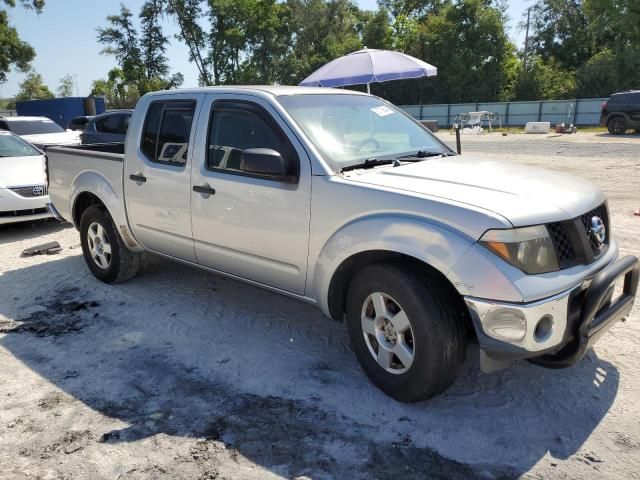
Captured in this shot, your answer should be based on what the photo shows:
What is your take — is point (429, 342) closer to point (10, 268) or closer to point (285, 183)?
point (285, 183)

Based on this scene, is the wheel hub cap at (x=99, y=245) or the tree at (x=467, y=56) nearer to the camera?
the wheel hub cap at (x=99, y=245)

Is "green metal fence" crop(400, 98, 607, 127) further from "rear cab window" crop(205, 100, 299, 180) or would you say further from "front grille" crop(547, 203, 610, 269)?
"front grille" crop(547, 203, 610, 269)

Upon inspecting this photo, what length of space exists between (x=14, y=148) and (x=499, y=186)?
8.51 m

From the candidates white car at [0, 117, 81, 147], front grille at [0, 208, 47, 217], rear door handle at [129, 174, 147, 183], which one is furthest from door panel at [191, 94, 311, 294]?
white car at [0, 117, 81, 147]

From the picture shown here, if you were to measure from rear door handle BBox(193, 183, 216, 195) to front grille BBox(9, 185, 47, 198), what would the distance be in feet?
15.4

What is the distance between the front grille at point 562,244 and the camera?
9.40 feet

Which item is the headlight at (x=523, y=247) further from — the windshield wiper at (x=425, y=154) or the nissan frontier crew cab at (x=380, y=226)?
the windshield wiper at (x=425, y=154)

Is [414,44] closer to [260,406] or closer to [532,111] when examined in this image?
[532,111]

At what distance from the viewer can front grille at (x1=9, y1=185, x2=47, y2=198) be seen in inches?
300

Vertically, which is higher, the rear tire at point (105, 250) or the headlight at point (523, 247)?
the headlight at point (523, 247)

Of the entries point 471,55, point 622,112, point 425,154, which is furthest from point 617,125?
point 471,55

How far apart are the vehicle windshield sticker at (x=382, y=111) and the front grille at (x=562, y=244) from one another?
1871 millimetres

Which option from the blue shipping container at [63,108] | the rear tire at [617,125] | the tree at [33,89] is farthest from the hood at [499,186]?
the tree at [33,89]

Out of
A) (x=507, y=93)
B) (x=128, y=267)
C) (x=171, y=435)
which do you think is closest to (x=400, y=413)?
(x=171, y=435)
